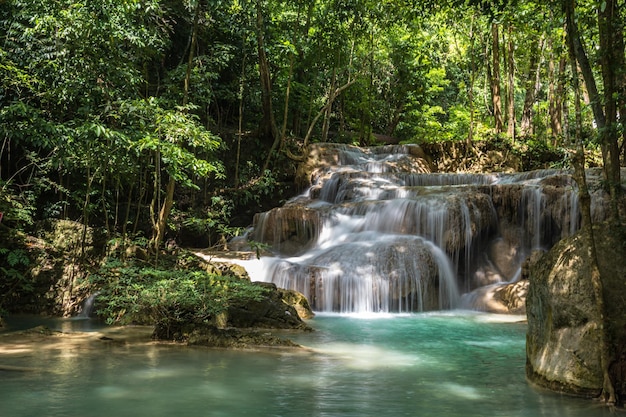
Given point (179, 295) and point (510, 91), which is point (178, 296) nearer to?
point (179, 295)

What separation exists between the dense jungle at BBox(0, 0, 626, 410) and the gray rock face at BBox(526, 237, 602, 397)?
101mm

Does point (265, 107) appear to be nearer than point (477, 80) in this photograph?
Yes

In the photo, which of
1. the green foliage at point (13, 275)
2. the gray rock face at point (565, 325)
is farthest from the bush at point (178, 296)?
the gray rock face at point (565, 325)

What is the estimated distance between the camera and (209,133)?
9883 millimetres

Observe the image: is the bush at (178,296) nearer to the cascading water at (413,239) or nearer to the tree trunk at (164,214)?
the tree trunk at (164,214)

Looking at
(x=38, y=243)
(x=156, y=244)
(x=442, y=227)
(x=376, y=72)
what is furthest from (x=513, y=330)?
(x=376, y=72)

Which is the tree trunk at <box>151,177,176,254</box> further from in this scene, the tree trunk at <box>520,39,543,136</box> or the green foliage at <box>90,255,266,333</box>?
the tree trunk at <box>520,39,543,136</box>

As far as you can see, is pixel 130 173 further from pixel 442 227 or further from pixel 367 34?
pixel 367 34

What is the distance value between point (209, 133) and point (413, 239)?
5.86m

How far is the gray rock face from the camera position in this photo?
508 centimetres

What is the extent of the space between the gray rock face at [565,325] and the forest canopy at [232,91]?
125cm

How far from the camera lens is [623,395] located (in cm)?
491

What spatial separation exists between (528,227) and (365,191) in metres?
4.94

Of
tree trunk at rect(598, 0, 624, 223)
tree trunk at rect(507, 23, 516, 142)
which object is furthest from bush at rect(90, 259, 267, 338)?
tree trunk at rect(507, 23, 516, 142)
